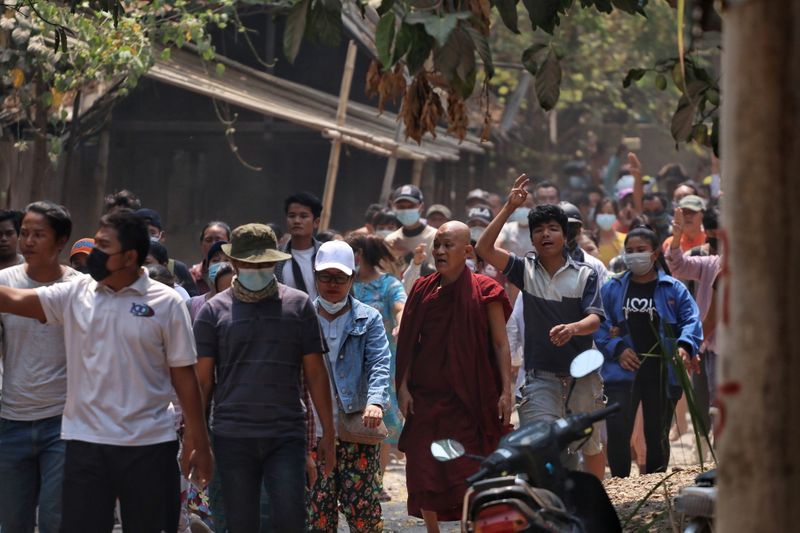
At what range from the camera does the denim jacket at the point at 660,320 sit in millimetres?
8805

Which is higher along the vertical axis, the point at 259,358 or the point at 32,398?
the point at 259,358

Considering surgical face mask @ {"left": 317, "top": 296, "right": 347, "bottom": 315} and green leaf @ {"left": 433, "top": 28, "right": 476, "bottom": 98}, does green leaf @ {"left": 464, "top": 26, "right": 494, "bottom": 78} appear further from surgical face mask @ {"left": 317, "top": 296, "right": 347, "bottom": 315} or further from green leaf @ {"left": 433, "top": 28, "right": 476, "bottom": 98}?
surgical face mask @ {"left": 317, "top": 296, "right": 347, "bottom": 315}

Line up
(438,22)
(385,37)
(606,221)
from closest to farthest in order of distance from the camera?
(438,22)
(385,37)
(606,221)

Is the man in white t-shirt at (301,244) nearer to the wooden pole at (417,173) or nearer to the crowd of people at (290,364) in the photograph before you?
the crowd of people at (290,364)

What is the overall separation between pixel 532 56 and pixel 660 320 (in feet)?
10.4

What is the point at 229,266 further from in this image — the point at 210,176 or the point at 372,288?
the point at 210,176

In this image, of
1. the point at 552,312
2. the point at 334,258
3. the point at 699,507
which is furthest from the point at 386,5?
the point at 552,312

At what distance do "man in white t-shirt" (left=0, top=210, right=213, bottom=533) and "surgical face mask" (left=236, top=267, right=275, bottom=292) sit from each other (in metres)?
0.61

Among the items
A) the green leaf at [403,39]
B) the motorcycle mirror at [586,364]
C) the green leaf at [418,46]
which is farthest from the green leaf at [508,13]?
the motorcycle mirror at [586,364]

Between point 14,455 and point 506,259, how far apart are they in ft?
11.0

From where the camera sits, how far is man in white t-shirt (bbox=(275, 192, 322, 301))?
27.3 feet

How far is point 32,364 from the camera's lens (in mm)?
6066

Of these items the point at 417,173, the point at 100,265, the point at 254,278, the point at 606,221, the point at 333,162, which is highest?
the point at 417,173

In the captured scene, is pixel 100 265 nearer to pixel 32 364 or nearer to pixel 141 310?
pixel 141 310
